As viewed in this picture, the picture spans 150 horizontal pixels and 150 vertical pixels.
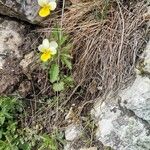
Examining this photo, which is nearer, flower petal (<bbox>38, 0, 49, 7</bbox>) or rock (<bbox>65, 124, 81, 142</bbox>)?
rock (<bbox>65, 124, 81, 142</bbox>)

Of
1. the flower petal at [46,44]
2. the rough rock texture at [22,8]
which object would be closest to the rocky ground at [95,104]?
the rough rock texture at [22,8]

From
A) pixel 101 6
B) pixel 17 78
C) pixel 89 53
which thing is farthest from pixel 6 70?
pixel 101 6

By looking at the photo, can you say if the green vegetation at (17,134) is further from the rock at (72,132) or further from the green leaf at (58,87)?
the green leaf at (58,87)

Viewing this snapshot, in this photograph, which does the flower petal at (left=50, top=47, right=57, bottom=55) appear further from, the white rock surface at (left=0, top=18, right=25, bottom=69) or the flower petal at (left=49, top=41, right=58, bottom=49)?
the white rock surface at (left=0, top=18, right=25, bottom=69)

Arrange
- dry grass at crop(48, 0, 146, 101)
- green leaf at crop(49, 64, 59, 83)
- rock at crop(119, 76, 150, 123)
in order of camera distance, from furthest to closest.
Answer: green leaf at crop(49, 64, 59, 83), dry grass at crop(48, 0, 146, 101), rock at crop(119, 76, 150, 123)

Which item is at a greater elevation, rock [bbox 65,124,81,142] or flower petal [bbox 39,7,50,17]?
Answer: flower petal [bbox 39,7,50,17]

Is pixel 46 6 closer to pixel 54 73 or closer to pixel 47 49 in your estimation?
pixel 47 49

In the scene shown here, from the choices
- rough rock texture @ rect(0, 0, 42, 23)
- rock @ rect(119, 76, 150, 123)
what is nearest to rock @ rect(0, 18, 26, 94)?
rough rock texture @ rect(0, 0, 42, 23)
